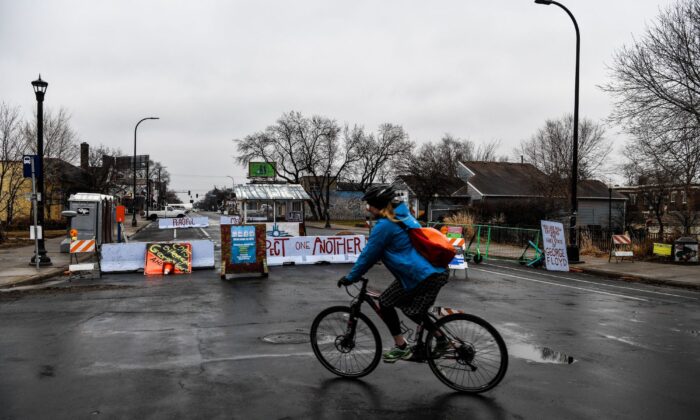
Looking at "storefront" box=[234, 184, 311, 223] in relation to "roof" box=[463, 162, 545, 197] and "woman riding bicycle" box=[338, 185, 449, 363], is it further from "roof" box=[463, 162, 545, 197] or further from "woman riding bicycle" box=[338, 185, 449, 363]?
"roof" box=[463, 162, 545, 197]

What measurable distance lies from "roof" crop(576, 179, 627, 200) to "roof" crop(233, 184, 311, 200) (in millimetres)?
33845

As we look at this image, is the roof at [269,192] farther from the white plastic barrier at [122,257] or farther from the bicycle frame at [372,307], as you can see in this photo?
the bicycle frame at [372,307]

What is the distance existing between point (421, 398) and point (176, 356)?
2970 mm

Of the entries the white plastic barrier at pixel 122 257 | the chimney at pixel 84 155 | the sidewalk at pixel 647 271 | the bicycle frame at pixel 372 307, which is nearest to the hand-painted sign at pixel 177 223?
the chimney at pixel 84 155

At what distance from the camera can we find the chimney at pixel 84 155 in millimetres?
56963

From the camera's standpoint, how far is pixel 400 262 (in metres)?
5.06

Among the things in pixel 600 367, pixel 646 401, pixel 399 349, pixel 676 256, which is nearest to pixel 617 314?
pixel 600 367

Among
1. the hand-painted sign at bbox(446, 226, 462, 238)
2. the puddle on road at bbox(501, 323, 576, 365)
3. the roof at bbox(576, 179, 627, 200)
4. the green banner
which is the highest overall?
the green banner

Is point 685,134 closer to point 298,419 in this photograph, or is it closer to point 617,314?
point 617,314

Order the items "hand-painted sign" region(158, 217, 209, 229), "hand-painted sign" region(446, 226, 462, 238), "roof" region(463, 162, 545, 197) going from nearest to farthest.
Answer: "hand-painted sign" region(446, 226, 462, 238) → "hand-painted sign" region(158, 217, 209, 229) → "roof" region(463, 162, 545, 197)

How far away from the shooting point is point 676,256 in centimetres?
1902

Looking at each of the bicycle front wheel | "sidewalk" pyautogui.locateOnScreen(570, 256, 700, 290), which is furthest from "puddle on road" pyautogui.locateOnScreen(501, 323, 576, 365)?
"sidewalk" pyautogui.locateOnScreen(570, 256, 700, 290)

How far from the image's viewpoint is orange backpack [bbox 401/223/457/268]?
16.3ft

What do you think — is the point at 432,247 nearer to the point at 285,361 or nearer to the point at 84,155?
the point at 285,361
